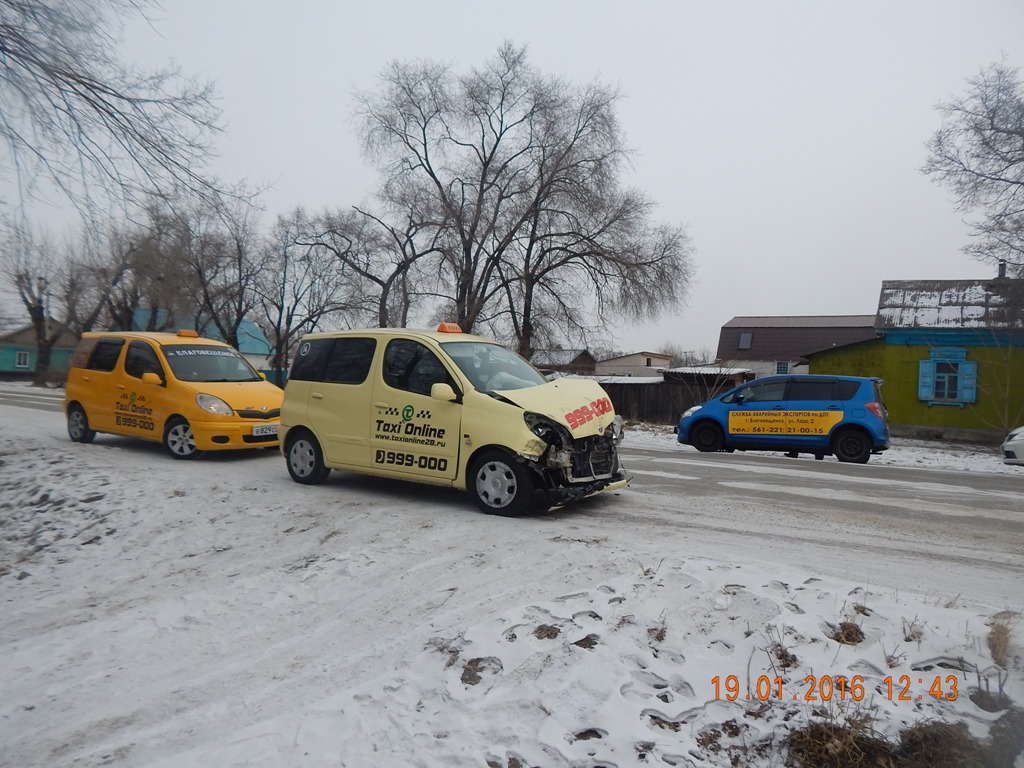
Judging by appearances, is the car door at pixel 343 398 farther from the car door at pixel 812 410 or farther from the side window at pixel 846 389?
the side window at pixel 846 389

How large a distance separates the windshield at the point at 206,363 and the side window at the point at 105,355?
1.02 meters

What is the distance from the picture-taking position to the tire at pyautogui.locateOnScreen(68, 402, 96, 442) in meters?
12.2

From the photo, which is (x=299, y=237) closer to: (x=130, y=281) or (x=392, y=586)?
(x=130, y=281)

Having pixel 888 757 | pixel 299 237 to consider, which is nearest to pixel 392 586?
pixel 888 757

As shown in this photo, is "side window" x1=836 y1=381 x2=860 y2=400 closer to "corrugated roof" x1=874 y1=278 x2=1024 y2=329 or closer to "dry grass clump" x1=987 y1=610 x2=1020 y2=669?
"dry grass clump" x1=987 y1=610 x2=1020 y2=669

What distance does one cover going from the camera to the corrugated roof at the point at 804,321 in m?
73.7

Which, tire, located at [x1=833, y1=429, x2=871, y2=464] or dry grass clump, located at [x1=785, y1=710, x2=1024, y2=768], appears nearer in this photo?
dry grass clump, located at [x1=785, y1=710, x2=1024, y2=768]

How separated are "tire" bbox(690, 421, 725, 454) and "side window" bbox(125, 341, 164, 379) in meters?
10.9

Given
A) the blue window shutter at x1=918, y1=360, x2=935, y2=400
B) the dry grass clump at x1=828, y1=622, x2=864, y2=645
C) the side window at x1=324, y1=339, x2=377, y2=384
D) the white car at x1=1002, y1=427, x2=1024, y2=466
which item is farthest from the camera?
the blue window shutter at x1=918, y1=360, x2=935, y2=400

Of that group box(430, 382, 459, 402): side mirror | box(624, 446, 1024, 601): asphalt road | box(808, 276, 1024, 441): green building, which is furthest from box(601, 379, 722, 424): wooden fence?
box(430, 382, 459, 402): side mirror

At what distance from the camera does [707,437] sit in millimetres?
16406

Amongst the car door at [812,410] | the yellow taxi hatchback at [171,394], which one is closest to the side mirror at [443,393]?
the yellow taxi hatchback at [171,394]

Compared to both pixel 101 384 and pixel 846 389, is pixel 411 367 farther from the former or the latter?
pixel 846 389

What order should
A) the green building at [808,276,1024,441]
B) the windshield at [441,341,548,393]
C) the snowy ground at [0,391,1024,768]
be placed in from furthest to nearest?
the green building at [808,276,1024,441]
the windshield at [441,341,548,393]
the snowy ground at [0,391,1024,768]
